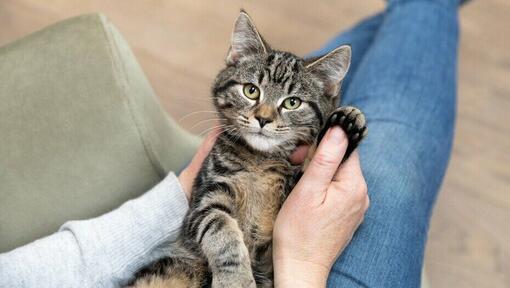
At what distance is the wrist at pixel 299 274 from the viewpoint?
1.07 m

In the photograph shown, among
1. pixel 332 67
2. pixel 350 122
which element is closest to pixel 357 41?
pixel 332 67

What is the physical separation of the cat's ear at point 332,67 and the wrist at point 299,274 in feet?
1.43

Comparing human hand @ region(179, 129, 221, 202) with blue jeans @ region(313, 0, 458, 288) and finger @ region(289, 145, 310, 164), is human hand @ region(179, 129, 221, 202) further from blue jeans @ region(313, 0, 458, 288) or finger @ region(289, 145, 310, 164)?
blue jeans @ region(313, 0, 458, 288)

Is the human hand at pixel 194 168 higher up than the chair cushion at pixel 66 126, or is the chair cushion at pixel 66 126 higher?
the chair cushion at pixel 66 126

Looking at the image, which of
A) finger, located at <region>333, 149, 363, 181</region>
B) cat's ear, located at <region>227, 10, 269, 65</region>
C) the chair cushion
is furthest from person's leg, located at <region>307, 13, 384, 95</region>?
the chair cushion

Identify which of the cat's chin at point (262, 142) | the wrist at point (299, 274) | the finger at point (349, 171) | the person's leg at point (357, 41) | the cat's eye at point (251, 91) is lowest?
the wrist at point (299, 274)

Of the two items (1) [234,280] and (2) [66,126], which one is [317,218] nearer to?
(1) [234,280]

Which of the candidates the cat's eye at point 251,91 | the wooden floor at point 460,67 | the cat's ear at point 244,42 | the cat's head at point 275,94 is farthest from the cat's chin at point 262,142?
the wooden floor at point 460,67

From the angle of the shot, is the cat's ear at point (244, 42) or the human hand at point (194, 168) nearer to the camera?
the cat's ear at point (244, 42)

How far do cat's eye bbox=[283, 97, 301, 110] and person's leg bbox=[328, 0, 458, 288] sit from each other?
0.31 m

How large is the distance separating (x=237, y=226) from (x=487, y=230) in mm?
1463

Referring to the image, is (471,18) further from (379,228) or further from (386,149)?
(379,228)

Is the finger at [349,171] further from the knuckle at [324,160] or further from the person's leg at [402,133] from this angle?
the person's leg at [402,133]

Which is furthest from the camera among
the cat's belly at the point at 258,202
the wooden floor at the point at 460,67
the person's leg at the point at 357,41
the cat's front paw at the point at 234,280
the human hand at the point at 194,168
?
the wooden floor at the point at 460,67
